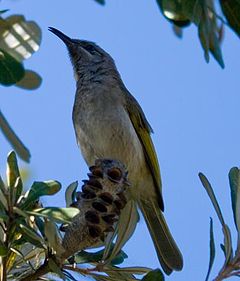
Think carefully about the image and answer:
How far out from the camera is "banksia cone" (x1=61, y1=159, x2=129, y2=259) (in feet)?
6.79

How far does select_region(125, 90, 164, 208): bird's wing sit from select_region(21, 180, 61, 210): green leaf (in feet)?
8.98

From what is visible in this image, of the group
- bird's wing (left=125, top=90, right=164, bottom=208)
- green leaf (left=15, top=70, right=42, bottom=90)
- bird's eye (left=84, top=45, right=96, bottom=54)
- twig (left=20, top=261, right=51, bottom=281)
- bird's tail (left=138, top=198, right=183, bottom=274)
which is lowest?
bird's tail (left=138, top=198, right=183, bottom=274)

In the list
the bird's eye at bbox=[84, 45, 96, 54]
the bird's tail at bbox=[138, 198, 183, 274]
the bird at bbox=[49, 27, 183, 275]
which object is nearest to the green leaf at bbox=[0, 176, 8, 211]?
the bird's tail at bbox=[138, 198, 183, 274]

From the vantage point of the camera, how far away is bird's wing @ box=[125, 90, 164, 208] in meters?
4.57

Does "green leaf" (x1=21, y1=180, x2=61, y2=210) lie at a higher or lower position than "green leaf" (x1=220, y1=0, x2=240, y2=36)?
lower

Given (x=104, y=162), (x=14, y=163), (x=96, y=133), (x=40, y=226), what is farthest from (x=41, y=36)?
(x=96, y=133)

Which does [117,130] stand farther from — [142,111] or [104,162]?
[104,162]

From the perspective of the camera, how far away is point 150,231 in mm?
4559

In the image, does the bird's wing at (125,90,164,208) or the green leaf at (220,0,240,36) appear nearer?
the green leaf at (220,0,240,36)

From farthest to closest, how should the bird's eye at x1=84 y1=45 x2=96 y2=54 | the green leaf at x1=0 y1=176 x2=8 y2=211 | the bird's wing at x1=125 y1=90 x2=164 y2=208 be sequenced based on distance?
the bird's eye at x1=84 y1=45 x2=96 y2=54 < the bird's wing at x1=125 y1=90 x2=164 y2=208 < the green leaf at x1=0 y1=176 x2=8 y2=211

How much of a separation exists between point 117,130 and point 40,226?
2438mm

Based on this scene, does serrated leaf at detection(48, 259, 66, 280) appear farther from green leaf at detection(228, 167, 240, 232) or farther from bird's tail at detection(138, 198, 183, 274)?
bird's tail at detection(138, 198, 183, 274)

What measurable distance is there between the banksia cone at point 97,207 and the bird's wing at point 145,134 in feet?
6.32

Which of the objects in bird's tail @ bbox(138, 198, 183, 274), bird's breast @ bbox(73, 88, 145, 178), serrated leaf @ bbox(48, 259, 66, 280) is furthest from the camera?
bird's breast @ bbox(73, 88, 145, 178)
